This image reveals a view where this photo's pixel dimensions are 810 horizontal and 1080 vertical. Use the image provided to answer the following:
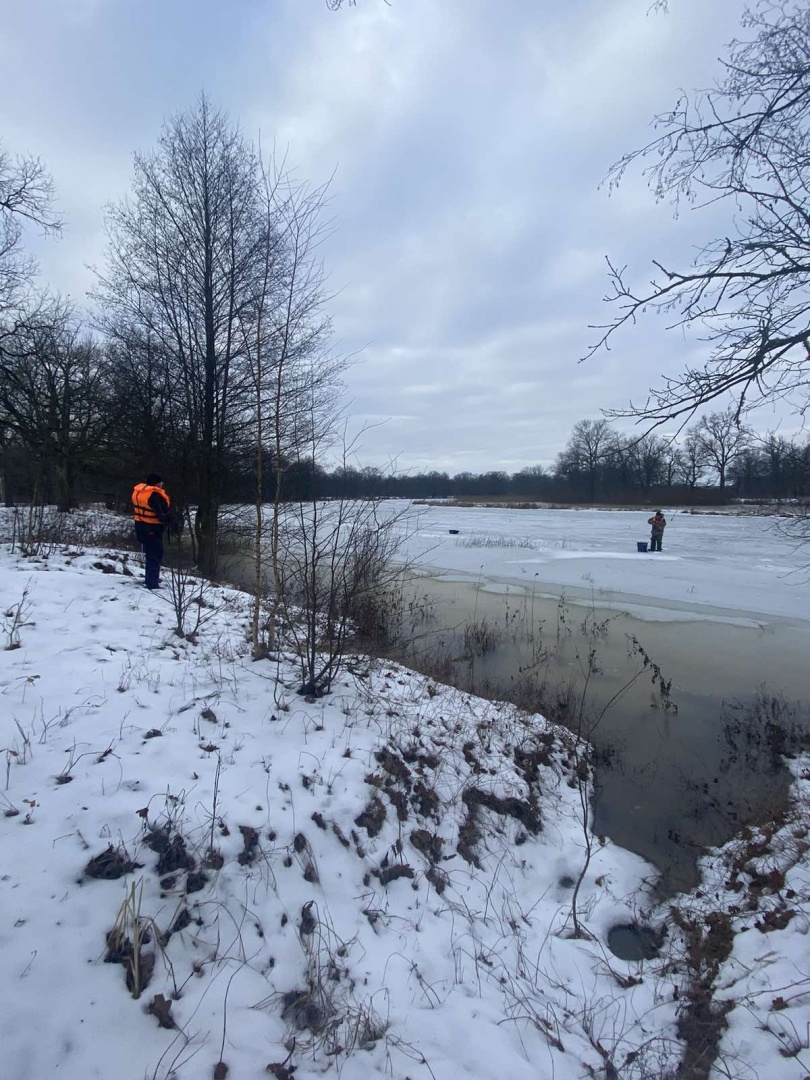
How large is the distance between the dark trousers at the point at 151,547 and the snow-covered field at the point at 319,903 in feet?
9.41

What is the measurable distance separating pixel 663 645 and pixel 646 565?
9.62 metres

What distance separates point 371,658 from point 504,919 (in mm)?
3123

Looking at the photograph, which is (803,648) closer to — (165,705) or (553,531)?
Answer: (165,705)

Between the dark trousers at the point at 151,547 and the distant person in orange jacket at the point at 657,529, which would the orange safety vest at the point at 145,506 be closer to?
the dark trousers at the point at 151,547

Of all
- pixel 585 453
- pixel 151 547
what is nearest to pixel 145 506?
pixel 151 547

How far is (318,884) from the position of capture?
3.44 m

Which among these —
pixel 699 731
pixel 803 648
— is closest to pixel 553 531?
pixel 803 648

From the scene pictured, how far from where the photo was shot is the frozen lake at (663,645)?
5246 mm

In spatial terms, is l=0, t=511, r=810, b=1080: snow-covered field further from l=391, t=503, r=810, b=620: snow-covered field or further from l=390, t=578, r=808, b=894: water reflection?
l=391, t=503, r=810, b=620: snow-covered field

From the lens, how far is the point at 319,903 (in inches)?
131

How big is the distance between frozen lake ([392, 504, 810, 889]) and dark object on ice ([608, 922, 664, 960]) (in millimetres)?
556

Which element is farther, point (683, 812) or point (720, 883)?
point (683, 812)

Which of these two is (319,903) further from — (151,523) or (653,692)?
(151,523)

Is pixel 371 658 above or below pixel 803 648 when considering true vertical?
above
